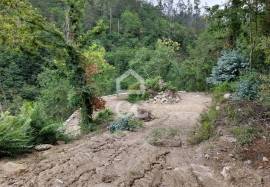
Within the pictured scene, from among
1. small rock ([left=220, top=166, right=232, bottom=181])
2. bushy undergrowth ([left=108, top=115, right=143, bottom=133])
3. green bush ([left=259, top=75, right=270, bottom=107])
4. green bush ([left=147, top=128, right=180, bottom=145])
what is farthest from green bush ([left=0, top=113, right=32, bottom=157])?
green bush ([left=259, top=75, right=270, bottom=107])

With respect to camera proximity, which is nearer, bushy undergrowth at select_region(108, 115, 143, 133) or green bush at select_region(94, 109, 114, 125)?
bushy undergrowth at select_region(108, 115, 143, 133)

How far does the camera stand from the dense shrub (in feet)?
53.6

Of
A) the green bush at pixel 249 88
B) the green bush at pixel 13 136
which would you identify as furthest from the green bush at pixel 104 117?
the green bush at pixel 13 136

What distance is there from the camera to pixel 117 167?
666 cm

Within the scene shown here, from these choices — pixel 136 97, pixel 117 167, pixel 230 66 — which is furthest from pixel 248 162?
pixel 136 97

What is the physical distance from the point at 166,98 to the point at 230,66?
13.4 feet

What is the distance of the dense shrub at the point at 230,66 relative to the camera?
16.3 metres

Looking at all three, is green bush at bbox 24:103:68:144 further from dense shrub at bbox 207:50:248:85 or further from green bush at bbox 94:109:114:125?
dense shrub at bbox 207:50:248:85

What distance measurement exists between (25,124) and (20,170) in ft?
5.28

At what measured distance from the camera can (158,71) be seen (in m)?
29.2

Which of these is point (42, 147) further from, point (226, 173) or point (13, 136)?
point (226, 173)

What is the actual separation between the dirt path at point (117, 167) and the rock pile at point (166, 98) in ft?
32.6

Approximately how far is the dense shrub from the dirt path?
26.3 ft

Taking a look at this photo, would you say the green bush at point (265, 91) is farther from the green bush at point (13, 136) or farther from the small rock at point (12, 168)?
the small rock at point (12, 168)
